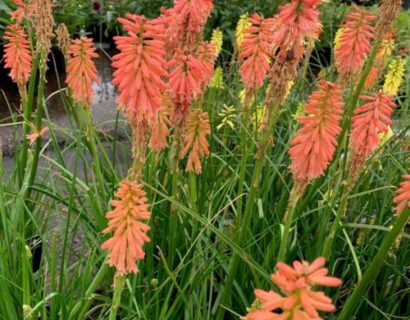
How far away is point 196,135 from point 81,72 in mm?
489

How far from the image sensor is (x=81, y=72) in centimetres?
212

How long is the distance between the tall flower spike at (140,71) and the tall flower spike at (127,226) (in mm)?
206

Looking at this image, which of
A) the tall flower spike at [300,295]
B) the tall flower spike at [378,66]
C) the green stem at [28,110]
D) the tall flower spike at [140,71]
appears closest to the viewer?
the tall flower spike at [300,295]

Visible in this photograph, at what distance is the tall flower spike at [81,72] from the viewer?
2109mm

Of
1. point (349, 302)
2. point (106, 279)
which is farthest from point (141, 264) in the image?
point (349, 302)

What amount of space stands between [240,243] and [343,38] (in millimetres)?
865

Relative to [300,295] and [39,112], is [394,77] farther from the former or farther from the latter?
[300,295]

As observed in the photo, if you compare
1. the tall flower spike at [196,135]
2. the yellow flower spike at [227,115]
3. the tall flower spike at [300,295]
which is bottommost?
the yellow flower spike at [227,115]

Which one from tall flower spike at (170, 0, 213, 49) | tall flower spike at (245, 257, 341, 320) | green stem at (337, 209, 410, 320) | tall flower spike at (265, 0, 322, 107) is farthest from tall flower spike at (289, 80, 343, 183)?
tall flower spike at (245, 257, 341, 320)

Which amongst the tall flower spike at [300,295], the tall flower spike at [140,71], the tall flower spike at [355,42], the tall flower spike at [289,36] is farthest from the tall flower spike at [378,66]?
the tall flower spike at [300,295]

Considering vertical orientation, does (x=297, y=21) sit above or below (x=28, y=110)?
above

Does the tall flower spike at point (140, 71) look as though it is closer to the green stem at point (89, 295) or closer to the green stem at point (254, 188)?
the green stem at point (254, 188)

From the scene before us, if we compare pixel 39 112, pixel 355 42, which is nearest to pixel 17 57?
pixel 39 112

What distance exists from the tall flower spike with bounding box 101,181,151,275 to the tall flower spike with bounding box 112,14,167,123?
0.68 ft
